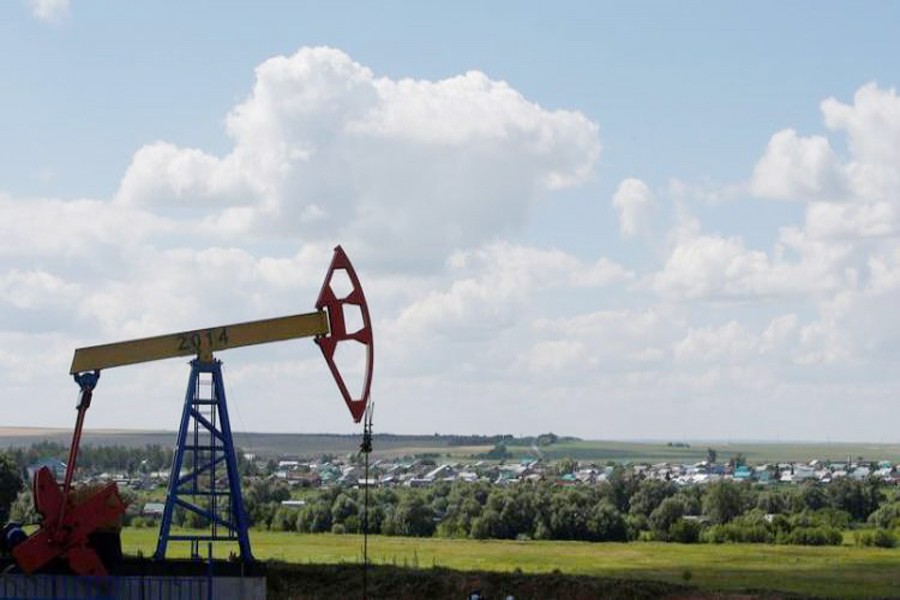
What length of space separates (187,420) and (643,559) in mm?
21531

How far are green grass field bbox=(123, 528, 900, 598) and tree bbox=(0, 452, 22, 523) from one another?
448 cm

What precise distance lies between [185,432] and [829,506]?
156 feet

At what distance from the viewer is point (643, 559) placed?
155ft

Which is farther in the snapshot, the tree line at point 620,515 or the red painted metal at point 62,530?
the tree line at point 620,515

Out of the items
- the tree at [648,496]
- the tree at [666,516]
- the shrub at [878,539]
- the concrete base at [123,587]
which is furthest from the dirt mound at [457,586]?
the tree at [648,496]

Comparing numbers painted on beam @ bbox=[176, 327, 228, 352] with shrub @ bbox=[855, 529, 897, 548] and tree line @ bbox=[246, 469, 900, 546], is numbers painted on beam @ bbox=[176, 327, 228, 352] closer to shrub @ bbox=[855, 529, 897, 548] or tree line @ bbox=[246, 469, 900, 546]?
tree line @ bbox=[246, 469, 900, 546]

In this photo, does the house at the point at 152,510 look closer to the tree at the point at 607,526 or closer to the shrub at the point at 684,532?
the tree at the point at 607,526

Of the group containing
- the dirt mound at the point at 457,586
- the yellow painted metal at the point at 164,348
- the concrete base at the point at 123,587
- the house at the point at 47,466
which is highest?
the yellow painted metal at the point at 164,348

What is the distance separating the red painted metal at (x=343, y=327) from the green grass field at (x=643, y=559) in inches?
436

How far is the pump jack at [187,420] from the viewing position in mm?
28594

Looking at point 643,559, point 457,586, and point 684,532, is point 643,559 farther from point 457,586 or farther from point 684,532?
point 457,586

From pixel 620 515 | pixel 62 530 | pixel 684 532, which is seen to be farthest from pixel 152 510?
pixel 62 530

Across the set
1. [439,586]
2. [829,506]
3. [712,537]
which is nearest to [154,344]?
[439,586]

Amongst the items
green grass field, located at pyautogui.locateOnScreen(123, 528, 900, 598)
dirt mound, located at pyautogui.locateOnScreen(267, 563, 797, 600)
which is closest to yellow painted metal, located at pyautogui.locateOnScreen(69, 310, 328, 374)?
dirt mound, located at pyautogui.locateOnScreen(267, 563, 797, 600)
